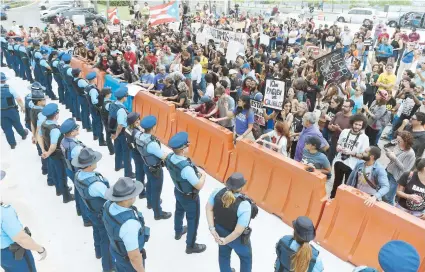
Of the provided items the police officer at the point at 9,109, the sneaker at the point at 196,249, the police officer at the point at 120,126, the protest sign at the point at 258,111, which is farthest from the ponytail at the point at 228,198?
the police officer at the point at 9,109

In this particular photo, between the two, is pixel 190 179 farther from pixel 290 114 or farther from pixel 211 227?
pixel 290 114

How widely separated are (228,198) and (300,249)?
34.5 inches

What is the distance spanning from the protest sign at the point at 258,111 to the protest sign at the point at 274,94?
0.25m

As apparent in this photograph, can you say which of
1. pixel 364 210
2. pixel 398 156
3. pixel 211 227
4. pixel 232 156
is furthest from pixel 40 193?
pixel 398 156

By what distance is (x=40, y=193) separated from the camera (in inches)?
256

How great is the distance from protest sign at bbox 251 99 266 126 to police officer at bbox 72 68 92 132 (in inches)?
165

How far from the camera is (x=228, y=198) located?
3.45m

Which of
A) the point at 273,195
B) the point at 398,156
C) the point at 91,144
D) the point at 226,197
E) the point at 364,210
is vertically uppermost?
the point at 226,197

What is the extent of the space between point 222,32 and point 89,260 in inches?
370

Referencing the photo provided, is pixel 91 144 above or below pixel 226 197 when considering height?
below

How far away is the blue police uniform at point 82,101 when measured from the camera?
8.20m

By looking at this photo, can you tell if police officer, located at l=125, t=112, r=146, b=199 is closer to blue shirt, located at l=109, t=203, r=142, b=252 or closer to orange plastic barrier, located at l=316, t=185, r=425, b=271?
blue shirt, located at l=109, t=203, r=142, b=252

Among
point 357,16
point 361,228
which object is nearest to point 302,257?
point 361,228

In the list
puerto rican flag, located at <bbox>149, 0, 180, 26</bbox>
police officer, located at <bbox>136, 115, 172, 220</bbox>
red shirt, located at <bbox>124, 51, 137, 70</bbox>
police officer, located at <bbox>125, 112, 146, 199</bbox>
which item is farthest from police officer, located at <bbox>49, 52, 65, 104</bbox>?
police officer, located at <bbox>136, 115, 172, 220</bbox>
